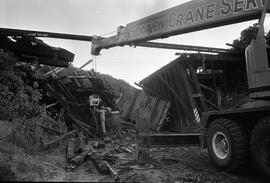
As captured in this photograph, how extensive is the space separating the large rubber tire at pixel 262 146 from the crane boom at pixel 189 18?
223 cm

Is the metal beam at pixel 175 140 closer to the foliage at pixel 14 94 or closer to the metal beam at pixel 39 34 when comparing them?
the foliage at pixel 14 94

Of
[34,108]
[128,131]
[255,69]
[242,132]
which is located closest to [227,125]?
[242,132]

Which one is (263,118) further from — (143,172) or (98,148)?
(98,148)

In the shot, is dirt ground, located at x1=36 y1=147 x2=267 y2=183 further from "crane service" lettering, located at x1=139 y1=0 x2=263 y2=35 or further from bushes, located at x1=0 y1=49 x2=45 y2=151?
"crane service" lettering, located at x1=139 y1=0 x2=263 y2=35

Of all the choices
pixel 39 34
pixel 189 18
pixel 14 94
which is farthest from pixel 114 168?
pixel 39 34

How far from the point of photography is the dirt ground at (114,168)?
19.1 feet

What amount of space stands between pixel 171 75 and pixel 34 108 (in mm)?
5869

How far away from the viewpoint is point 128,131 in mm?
14758

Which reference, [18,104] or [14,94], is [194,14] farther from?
[14,94]

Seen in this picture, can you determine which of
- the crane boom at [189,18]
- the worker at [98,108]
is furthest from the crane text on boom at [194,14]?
the worker at [98,108]

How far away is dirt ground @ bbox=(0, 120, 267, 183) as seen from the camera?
5.83 metres

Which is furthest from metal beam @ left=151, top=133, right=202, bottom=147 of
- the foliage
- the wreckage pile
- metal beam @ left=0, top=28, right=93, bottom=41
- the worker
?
metal beam @ left=0, top=28, right=93, bottom=41

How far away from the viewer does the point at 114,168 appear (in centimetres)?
705

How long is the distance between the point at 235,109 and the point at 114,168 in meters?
2.83
